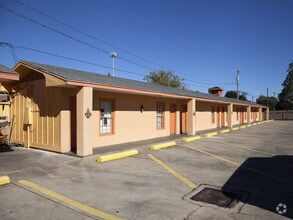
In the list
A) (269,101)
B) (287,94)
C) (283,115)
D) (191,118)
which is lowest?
(283,115)

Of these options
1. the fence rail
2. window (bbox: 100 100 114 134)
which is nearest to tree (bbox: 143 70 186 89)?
the fence rail

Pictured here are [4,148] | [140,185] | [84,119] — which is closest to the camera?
[140,185]

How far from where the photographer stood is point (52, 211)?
4781 mm

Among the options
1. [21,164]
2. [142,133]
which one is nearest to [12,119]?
[21,164]

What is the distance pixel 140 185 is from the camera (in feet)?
21.2

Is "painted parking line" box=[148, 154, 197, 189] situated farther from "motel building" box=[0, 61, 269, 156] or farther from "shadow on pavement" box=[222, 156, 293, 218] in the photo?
"motel building" box=[0, 61, 269, 156]

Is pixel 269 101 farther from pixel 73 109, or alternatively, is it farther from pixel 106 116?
pixel 73 109

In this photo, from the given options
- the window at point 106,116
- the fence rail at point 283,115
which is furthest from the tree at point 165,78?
the window at point 106,116

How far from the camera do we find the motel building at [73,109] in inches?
384

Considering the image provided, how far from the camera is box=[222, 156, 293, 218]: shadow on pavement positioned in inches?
209

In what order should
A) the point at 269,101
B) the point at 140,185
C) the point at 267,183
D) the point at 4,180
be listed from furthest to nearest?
the point at 269,101
the point at 267,183
the point at 140,185
the point at 4,180

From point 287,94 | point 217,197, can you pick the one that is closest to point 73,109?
point 217,197

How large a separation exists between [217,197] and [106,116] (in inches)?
300

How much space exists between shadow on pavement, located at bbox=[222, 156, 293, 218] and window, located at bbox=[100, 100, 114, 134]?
20.6ft
